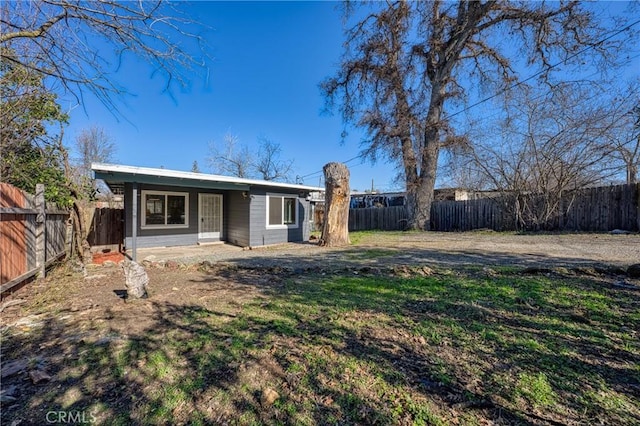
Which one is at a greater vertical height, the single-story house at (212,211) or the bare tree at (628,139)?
the bare tree at (628,139)

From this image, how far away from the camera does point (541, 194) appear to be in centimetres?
1147

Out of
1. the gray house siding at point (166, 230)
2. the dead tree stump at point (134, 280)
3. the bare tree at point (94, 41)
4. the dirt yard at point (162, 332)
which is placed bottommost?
the dirt yard at point (162, 332)

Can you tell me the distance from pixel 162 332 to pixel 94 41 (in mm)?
2998

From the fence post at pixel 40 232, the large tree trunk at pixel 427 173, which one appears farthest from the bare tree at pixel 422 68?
the fence post at pixel 40 232

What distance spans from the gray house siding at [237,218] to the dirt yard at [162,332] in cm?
362

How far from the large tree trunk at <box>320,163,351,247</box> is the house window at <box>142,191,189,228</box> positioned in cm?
507

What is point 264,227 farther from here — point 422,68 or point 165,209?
point 422,68

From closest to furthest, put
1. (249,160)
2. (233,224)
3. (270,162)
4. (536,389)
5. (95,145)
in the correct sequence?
(536,389) < (233,224) < (95,145) < (249,160) < (270,162)

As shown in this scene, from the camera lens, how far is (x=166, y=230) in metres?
9.76

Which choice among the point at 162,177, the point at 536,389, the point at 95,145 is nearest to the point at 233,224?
the point at 162,177

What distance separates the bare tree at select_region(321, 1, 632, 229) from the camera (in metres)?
12.6

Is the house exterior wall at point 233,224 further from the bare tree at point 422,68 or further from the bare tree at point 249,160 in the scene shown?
the bare tree at point 249,160

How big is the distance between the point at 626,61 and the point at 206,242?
16.0 m

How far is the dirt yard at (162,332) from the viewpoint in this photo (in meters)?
1.83
